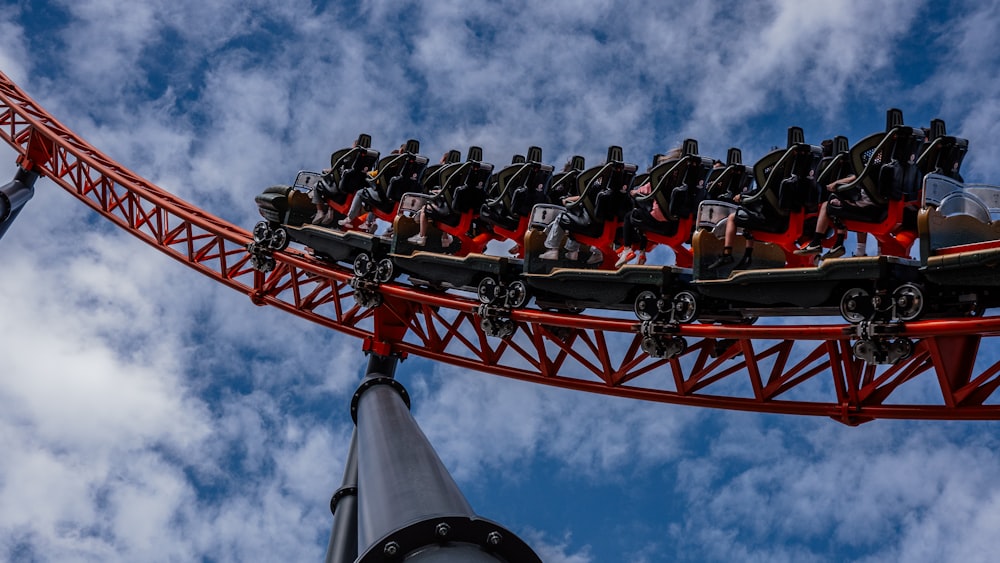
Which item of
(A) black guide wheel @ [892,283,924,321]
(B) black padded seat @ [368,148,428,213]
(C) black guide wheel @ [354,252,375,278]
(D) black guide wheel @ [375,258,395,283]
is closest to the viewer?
(A) black guide wheel @ [892,283,924,321]

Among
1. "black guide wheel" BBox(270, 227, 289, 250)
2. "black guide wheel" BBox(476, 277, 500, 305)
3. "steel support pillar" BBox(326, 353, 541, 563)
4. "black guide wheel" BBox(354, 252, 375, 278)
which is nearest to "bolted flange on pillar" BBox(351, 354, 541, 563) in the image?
"steel support pillar" BBox(326, 353, 541, 563)

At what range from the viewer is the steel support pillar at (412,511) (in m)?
2.32

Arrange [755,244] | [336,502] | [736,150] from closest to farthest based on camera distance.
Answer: [755,244], [336,502], [736,150]

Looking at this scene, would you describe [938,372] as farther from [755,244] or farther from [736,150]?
[736,150]

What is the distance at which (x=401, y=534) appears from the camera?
2336 millimetres

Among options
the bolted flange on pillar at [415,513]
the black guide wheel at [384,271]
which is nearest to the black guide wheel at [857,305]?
the bolted flange on pillar at [415,513]

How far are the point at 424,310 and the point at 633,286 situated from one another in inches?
114

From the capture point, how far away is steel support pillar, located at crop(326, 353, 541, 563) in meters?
2.32

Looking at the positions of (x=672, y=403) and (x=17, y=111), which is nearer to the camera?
(x=672, y=403)

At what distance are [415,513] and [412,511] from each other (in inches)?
0.9

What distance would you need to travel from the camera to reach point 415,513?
265cm

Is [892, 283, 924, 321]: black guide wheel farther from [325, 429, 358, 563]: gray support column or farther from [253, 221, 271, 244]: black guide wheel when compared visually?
[253, 221, 271, 244]: black guide wheel

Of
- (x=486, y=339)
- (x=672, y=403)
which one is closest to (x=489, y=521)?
(x=672, y=403)

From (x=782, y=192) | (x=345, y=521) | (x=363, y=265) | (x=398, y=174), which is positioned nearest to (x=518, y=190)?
(x=363, y=265)
